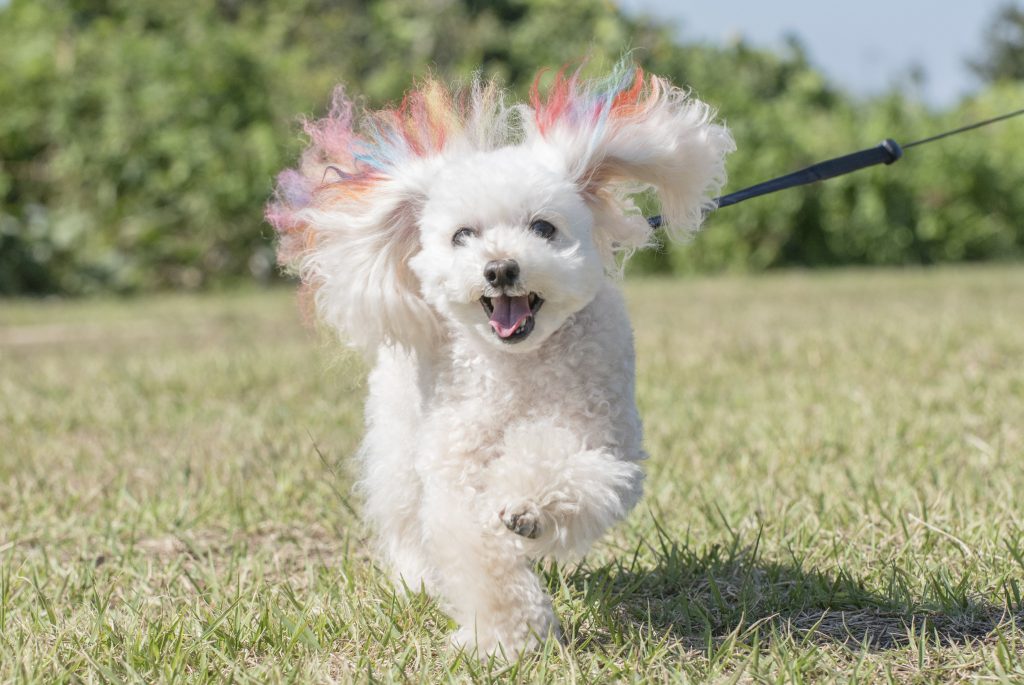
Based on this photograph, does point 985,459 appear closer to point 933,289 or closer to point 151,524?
point 151,524

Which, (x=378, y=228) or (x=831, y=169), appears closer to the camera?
(x=378, y=228)

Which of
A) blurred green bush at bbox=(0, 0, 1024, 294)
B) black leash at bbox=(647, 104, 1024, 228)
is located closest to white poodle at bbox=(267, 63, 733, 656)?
black leash at bbox=(647, 104, 1024, 228)

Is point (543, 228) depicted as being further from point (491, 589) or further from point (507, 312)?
point (491, 589)

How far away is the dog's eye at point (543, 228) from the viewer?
2.56 metres

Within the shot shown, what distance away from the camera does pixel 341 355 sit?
3137mm

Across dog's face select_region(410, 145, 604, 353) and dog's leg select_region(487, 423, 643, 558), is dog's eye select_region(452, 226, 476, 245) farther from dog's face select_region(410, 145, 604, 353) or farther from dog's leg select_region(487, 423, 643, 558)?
dog's leg select_region(487, 423, 643, 558)

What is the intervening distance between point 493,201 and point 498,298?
211 millimetres

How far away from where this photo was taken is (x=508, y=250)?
2465 mm

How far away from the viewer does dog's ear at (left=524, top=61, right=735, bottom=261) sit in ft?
8.87

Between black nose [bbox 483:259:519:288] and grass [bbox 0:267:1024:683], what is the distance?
772 millimetres

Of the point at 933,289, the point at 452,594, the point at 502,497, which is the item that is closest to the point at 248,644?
the point at 452,594

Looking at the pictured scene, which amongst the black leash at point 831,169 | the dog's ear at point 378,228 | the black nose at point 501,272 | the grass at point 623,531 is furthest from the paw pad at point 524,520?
the black leash at point 831,169

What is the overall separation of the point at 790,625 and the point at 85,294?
Result: 11673mm

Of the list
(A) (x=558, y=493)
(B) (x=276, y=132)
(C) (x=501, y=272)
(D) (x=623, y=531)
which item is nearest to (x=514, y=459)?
(A) (x=558, y=493)
